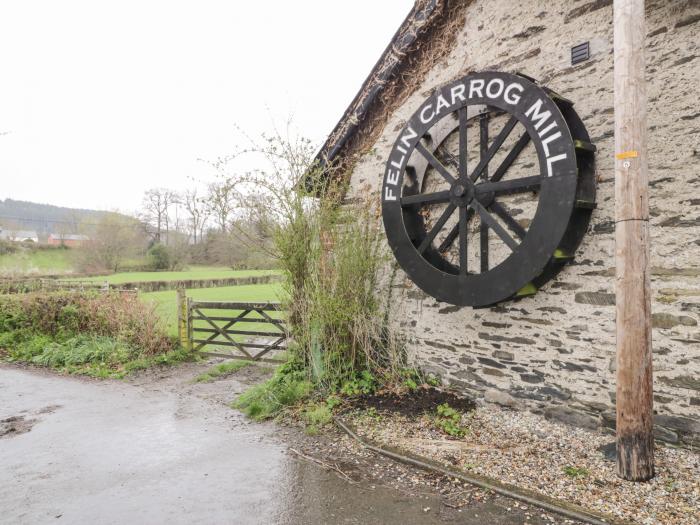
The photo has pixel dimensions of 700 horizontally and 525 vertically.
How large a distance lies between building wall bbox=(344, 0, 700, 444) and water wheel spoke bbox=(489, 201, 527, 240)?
582 millimetres

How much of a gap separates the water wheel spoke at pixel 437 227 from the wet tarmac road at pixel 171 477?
9.08ft

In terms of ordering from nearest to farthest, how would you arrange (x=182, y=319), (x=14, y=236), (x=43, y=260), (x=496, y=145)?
(x=496, y=145), (x=182, y=319), (x=43, y=260), (x=14, y=236)

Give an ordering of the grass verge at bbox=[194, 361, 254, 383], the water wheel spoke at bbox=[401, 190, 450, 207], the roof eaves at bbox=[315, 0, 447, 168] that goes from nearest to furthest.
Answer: the water wheel spoke at bbox=[401, 190, 450, 207] < the roof eaves at bbox=[315, 0, 447, 168] < the grass verge at bbox=[194, 361, 254, 383]

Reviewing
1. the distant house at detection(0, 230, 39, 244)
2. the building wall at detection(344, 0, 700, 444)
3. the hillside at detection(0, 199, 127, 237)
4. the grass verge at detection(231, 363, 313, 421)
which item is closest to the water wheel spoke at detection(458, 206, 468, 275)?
the building wall at detection(344, 0, 700, 444)

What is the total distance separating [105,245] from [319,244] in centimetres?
3554

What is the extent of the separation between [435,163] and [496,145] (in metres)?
0.80

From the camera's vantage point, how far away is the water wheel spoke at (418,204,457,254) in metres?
5.18

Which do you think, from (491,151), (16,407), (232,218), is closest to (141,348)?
(16,407)

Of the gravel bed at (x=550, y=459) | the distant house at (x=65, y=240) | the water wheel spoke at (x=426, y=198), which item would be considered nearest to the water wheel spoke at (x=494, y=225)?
the water wheel spoke at (x=426, y=198)

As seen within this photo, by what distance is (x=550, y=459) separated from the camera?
12.8ft

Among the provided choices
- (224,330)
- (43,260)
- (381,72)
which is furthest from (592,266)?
(43,260)

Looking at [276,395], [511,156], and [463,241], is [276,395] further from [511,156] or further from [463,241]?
[511,156]

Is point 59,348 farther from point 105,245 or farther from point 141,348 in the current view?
point 105,245

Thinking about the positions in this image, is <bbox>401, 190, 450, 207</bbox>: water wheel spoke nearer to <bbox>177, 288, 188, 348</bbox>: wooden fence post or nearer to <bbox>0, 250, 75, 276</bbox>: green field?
<bbox>177, 288, 188, 348</bbox>: wooden fence post
